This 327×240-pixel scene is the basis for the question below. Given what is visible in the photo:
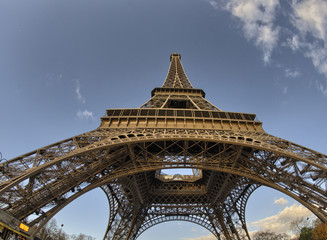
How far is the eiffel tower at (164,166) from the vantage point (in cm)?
1286

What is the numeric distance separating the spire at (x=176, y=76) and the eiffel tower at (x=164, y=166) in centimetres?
456

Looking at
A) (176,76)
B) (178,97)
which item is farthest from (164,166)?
(176,76)

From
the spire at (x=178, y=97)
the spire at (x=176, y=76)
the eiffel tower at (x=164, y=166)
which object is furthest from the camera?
the spire at (x=176, y=76)

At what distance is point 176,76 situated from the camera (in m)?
39.2

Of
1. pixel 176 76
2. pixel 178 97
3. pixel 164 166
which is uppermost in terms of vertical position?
pixel 176 76

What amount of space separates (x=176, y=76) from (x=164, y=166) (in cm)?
2465

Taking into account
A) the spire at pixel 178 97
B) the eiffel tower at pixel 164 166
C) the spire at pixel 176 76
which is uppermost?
the spire at pixel 176 76

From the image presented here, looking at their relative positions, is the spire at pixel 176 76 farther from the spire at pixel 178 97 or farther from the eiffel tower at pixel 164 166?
the eiffel tower at pixel 164 166

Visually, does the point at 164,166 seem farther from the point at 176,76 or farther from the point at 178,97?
the point at 176,76

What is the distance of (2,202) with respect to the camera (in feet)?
36.9

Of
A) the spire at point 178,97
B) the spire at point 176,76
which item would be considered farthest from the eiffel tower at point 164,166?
the spire at point 176,76

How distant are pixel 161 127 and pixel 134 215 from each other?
18117 mm

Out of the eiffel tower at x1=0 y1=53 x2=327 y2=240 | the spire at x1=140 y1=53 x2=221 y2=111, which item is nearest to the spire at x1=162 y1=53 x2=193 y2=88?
the spire at x1=140 y1=53 x2=221 y2=111

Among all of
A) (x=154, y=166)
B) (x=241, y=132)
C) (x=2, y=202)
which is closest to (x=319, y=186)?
(x=241, y=132)
